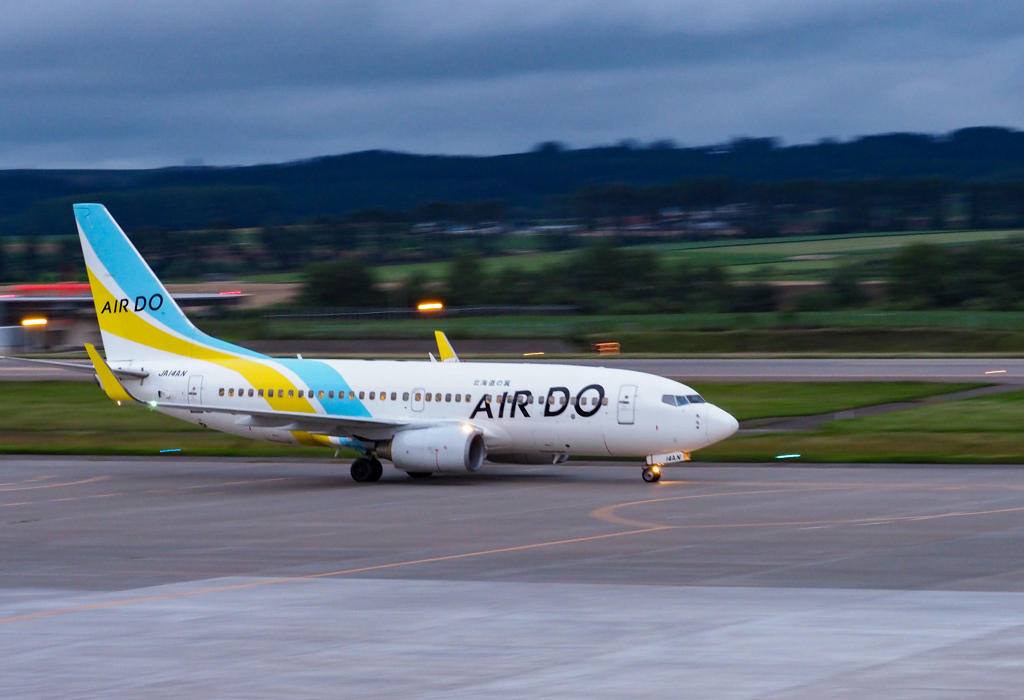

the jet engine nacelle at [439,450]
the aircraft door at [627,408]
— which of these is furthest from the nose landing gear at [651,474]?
the jet engine nacelle at [439,450]

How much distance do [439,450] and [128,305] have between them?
452 inches

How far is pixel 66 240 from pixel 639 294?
326 ft

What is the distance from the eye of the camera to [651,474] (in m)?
32.5

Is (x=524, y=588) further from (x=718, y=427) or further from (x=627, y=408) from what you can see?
(x=718, y=427)

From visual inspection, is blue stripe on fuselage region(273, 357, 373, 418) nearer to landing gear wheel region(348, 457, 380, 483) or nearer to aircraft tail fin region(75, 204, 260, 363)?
landing gear wheel region(348, 457, 380, 483)

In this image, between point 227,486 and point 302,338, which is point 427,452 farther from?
point 302,338

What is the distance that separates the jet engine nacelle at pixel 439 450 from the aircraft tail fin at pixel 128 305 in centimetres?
682

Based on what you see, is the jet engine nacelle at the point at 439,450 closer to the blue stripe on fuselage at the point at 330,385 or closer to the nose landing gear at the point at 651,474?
the blue stripe on fuselage at the point at 330,385

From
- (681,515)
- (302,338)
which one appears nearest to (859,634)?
(681,515)

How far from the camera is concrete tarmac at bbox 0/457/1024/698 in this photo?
1290 centimetres

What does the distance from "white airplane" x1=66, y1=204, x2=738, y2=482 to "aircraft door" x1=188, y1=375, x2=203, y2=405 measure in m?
0.03

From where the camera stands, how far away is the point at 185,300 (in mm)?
109688

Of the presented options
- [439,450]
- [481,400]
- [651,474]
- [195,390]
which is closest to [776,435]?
[651,474]

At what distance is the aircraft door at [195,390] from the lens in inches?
1419
